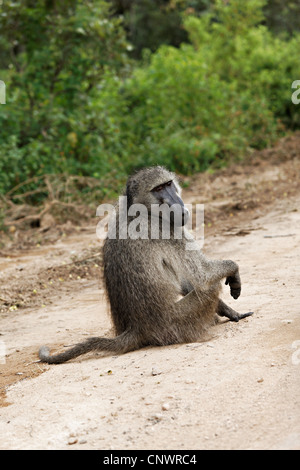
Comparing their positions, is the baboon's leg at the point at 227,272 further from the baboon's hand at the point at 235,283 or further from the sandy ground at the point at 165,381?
the sandy ground at the point at 165,381

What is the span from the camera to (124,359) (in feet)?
13.6

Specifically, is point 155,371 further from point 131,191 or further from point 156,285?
point 131,191

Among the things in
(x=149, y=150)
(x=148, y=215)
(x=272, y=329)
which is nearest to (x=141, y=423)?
(x=272, y=329)

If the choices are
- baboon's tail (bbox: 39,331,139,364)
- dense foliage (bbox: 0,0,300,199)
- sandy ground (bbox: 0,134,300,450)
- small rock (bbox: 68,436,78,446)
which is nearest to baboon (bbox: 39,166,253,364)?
baboon's tail (bbox: 39,331,139,364)

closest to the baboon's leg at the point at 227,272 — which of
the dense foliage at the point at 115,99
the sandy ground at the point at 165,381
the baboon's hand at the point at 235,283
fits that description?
the baboon's hand at the point at 235,283

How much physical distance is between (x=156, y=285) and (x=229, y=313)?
70 centimetres

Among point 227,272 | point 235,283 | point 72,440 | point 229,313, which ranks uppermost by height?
point 227,272

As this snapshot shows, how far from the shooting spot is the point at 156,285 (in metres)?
4.23

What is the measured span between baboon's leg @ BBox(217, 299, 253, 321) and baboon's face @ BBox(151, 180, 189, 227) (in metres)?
0.75

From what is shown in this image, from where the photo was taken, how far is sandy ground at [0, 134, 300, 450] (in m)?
2.90

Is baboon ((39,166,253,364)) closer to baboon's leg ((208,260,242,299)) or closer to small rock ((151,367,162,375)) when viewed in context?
baboon's leg ((208,260,242,299))

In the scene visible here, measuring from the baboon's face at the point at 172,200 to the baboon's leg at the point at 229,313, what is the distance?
2.45ft

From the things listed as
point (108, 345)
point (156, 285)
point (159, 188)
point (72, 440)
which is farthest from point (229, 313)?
point (72, 440)
